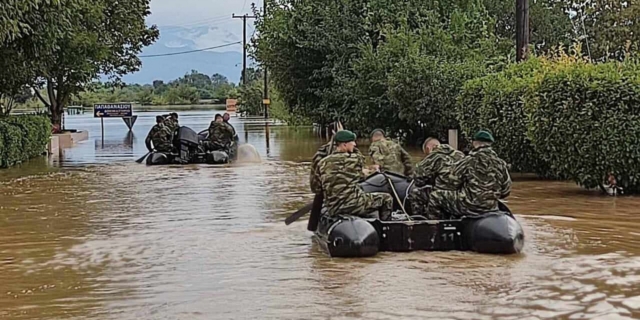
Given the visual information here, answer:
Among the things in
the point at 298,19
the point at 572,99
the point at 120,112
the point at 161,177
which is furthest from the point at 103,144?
the point at 572,99

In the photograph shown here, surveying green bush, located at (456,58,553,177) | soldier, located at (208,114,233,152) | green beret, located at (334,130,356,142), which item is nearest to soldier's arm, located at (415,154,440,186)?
green beret, located at (334,130,356,142)

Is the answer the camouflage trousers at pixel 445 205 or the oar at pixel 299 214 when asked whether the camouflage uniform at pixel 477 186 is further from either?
the oar at pixel 299 214

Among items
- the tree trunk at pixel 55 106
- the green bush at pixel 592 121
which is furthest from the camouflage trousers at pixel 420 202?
the tree trunk at pixel 55 106

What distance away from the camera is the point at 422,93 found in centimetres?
2964

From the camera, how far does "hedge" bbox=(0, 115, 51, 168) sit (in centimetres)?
2619

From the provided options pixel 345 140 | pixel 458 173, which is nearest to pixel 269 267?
pixel 345 140

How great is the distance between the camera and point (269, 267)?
1036 centimetres

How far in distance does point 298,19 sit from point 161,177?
682 inches

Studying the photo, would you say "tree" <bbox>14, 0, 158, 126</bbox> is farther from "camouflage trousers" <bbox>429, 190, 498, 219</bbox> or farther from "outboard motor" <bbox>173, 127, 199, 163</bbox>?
"camouflage trousers" <bbox>429, 190, 498, 219</bbox>

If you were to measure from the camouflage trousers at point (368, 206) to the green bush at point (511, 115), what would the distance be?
27.6ft

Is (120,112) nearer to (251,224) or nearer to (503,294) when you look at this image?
(251,224)

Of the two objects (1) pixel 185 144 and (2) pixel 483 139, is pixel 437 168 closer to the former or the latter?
(2) pixel 483 139

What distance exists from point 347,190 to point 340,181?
140mm

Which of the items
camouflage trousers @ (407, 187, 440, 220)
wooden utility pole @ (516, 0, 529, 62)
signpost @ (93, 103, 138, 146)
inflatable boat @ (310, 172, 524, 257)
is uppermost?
wooden utility pole @ (516, 0, 529, 62)
